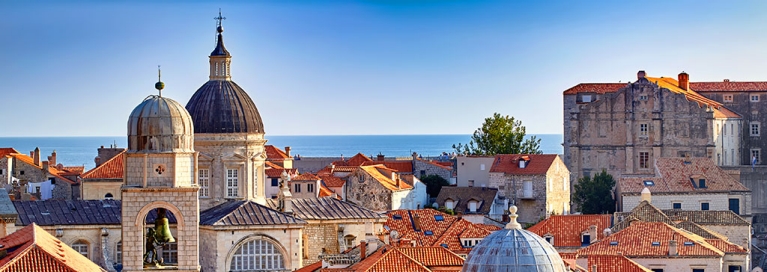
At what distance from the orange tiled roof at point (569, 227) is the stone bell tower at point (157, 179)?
103ft

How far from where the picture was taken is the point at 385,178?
290 feet

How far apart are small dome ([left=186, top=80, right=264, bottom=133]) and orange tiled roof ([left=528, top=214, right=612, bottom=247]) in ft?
45.9

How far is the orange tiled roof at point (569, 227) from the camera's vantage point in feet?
223

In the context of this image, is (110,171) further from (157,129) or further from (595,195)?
(157,129)

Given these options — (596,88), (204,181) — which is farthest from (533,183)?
(204,181)

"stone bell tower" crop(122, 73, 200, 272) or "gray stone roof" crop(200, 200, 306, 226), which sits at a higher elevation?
"stone bell tower" crop(122, 73, 200, 272)

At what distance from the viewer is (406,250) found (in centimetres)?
5366

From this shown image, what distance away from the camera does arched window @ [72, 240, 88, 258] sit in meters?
55.3

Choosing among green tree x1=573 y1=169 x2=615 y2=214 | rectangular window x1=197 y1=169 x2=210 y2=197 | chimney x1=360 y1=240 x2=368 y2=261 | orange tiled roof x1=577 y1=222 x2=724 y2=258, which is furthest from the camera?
green tree x1=573 y1=169 x2=615 y2=214

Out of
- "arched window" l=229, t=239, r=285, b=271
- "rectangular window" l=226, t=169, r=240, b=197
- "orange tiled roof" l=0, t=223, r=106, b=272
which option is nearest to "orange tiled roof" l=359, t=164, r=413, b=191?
"rectangular window" l=226, t=169, r=240, b=197

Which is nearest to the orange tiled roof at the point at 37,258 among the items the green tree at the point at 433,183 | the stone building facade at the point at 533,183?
the stone building facade at the point at 533,183

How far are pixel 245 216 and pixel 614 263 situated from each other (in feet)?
40.3

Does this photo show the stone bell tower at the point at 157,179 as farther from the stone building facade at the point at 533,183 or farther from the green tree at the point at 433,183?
the green tree at the point at 433,183

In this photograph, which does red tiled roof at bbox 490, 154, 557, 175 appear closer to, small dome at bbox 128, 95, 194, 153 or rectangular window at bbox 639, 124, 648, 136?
rectangular window at bbox 639, 124, 648, 136
